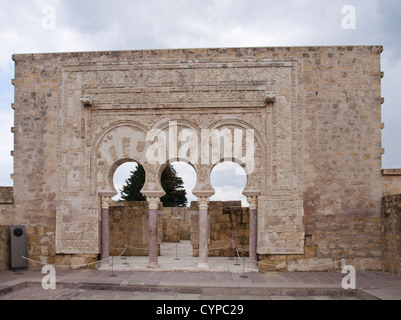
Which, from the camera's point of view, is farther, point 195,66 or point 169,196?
point 169,196

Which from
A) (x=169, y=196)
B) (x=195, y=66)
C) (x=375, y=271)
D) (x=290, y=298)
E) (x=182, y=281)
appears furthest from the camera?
(x=169, y=196)

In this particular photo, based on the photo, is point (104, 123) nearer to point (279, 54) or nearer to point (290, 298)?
point (279, 54)

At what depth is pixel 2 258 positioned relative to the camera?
388 inches

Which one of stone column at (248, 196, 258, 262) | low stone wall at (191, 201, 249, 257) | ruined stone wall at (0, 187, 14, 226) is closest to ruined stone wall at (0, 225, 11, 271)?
ruined stone wall at (0, 187, 14, 226)

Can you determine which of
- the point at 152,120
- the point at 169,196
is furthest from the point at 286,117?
the point at 169,196

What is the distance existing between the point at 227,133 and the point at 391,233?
4.81 m

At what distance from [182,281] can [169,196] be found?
69.9 feet

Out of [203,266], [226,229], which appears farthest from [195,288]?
[226,229]

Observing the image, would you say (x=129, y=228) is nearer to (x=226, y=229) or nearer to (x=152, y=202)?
(x=226, y=229)

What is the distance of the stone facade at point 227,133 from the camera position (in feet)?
32.3

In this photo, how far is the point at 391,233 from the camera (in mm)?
9258

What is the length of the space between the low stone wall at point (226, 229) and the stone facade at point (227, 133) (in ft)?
9.65

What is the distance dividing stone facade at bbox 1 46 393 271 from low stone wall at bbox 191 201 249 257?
116 inches

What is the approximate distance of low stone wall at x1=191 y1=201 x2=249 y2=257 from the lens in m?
12.6
